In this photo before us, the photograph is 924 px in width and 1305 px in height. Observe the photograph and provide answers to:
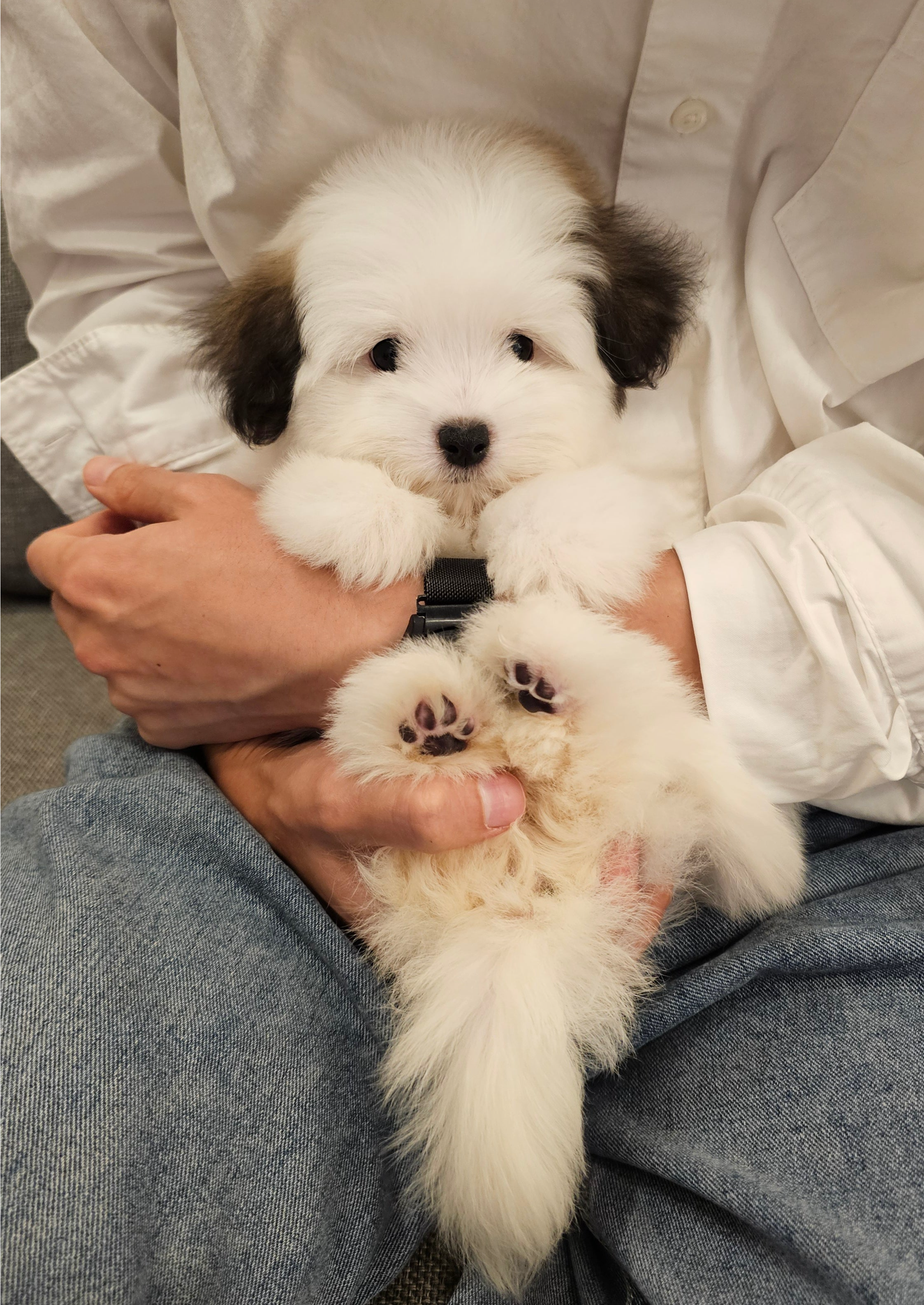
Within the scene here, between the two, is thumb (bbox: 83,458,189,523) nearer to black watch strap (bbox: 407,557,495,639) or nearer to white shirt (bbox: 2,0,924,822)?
white shirt (bbox: 2,0,924,822)

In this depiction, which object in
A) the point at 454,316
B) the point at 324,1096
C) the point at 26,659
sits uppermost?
the point at 454,316

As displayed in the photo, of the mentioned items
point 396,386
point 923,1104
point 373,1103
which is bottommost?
point 373,1103

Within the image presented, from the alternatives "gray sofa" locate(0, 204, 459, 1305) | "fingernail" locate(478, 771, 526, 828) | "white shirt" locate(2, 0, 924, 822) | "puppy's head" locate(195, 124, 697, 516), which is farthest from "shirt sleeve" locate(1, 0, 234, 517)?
"fingernail" locate(478, 771, 526, 828)

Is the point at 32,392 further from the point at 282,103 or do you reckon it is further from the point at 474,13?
the point at 474,13

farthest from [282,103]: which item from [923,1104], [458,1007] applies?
[923,1104]

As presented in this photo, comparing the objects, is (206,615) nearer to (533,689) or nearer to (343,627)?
(343,627)

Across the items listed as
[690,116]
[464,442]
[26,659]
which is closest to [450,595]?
[464,442]
